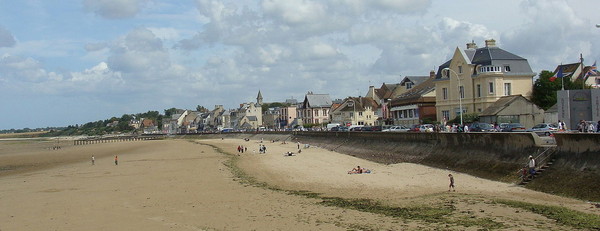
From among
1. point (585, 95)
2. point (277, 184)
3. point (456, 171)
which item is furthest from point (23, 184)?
point (585, 95)

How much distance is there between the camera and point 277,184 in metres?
28.4

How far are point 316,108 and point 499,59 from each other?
2726 inches

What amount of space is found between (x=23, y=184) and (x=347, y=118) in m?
73.1

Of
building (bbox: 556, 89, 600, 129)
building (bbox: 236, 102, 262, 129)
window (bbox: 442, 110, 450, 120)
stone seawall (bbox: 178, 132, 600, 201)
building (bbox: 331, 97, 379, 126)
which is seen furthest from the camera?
building (bbox: 236, 102, 262, 129)

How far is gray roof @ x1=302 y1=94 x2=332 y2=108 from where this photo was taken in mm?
122875

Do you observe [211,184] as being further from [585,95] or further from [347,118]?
[347,118]

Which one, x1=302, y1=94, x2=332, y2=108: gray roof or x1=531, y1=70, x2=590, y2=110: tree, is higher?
x1=302, y1=94, x2=332, y2=108: gray roof

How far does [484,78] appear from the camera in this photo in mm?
55125

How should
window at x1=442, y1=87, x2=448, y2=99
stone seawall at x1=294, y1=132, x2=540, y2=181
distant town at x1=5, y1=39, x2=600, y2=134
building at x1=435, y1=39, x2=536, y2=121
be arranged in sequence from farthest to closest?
window at x1=442, y1=87, x2=448, y2=99, building at x1=435, y1=39, x2=536, y2=121, distant town at x1=5, y1=39, x2=600, y2=134, stone seawall at x1=294, y1=132, x2=540, y2=181

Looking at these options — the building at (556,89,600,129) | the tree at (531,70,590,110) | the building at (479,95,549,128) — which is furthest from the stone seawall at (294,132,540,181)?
the tree at (531,70,590,110)

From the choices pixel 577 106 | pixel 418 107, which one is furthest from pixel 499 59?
pixel 577 106

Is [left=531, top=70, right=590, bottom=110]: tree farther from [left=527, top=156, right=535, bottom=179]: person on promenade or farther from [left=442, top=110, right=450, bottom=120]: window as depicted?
[left=527, top=156, right=535, bottom=179]: person on promenade

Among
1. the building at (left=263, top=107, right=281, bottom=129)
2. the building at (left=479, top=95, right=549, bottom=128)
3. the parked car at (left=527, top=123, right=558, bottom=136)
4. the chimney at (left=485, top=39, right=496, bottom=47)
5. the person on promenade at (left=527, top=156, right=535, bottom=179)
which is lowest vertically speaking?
the person on promenade at (left=527, top=156, right=535, bottom=179)

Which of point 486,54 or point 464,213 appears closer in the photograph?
point 464,213
